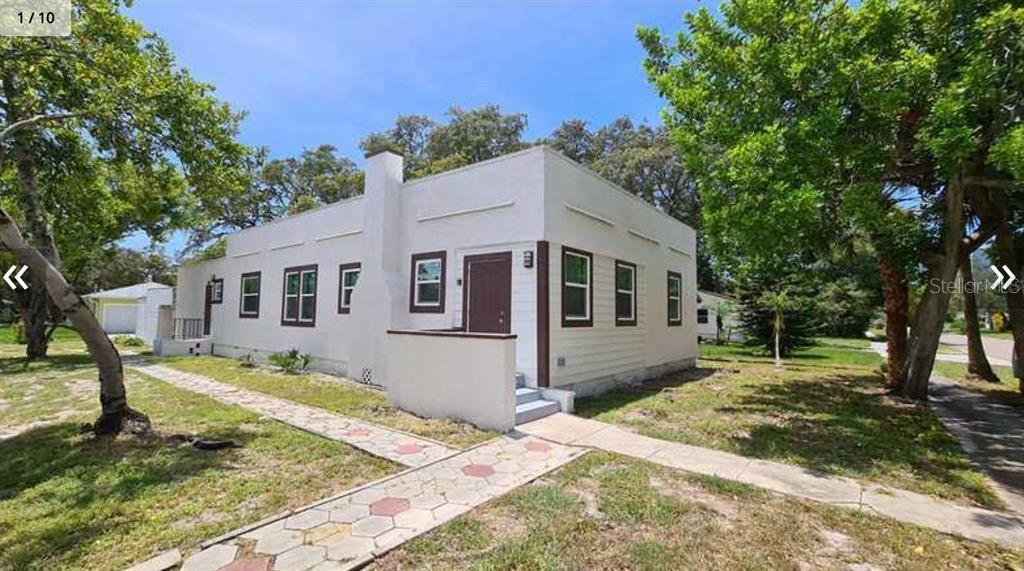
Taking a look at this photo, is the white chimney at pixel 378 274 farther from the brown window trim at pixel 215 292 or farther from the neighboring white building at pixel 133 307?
the neighboring white building at pixel 133 307

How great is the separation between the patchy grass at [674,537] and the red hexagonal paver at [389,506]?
0.51 metres

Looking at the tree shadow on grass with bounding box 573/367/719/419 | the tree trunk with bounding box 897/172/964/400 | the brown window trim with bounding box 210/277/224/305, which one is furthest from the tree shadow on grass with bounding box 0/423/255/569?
the tree trunk with bounding box 897/172/964/400

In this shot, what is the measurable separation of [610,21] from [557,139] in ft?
78.8

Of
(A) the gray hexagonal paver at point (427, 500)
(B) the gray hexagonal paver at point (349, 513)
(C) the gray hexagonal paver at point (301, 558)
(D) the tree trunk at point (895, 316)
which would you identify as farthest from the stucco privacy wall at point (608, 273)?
(C) the gray hexagonal paver at point (301, 558)

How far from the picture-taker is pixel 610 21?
9656 mm

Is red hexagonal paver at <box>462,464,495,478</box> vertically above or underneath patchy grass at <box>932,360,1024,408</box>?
underneath

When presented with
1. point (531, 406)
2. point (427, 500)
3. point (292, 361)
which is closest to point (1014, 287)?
point (531, 406)

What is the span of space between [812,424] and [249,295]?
52.3 ft

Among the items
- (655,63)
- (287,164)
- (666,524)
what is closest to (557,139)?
(287,164)

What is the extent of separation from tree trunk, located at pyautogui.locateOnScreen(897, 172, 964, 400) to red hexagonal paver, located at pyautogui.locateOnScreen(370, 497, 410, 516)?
33.5 ft

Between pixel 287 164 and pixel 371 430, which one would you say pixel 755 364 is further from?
pixel 287 164

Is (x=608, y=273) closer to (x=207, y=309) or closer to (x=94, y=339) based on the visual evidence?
(x=94, y=339)

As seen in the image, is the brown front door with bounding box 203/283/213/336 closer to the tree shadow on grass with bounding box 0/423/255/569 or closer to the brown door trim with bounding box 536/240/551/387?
the tree shadow on grass with bounding box 0/423/255/569

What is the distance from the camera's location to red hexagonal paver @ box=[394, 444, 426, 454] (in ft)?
18.2
